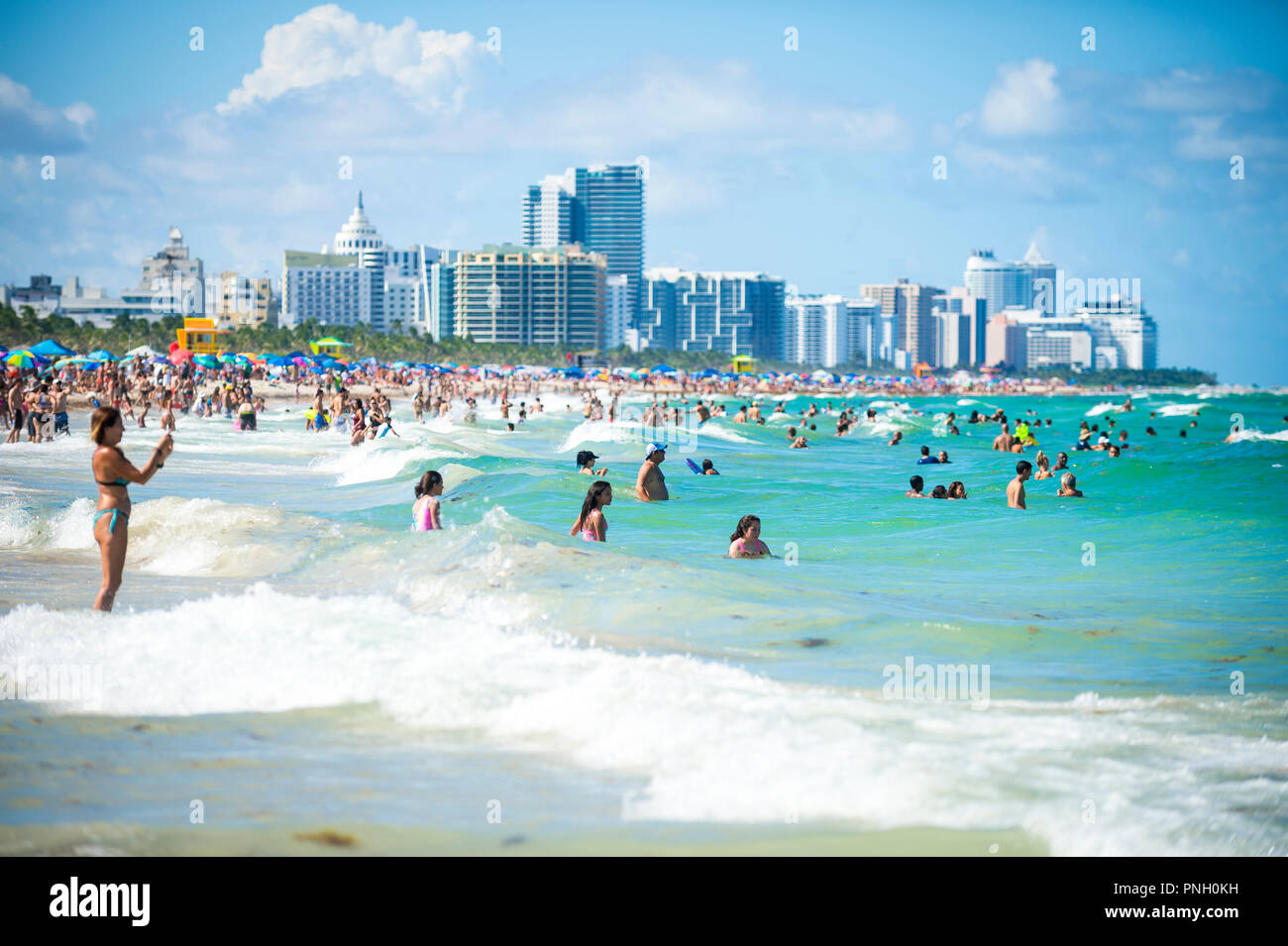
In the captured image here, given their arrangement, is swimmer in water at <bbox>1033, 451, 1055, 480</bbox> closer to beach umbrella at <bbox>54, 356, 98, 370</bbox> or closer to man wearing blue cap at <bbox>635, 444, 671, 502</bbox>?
man wearing blue cap at <bbox>635, 444, 671, 502</bbox>

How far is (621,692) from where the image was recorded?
6.49 m

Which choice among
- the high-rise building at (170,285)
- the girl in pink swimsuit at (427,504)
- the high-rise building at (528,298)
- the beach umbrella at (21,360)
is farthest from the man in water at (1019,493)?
the high-rise building at (170,285)

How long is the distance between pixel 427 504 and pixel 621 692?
598cm

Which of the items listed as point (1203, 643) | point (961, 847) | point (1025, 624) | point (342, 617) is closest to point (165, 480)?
point (342, 617)

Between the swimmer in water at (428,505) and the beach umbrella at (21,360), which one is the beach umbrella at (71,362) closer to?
the beach umbrella at (21,360)

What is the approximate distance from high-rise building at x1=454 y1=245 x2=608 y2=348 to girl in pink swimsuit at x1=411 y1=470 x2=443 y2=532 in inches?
6573

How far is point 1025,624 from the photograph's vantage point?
9.59 m

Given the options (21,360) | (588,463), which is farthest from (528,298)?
(588,463)

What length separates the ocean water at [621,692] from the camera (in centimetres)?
491

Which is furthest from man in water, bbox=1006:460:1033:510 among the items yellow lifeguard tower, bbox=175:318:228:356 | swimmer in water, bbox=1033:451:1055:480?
yellow lifeguard tower, bbox=175:318:228:356

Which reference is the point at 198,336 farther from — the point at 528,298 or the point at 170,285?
the point at 170,285

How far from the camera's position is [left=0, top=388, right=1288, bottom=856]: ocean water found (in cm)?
491

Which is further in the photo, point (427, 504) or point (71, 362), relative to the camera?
point (71, 362)
